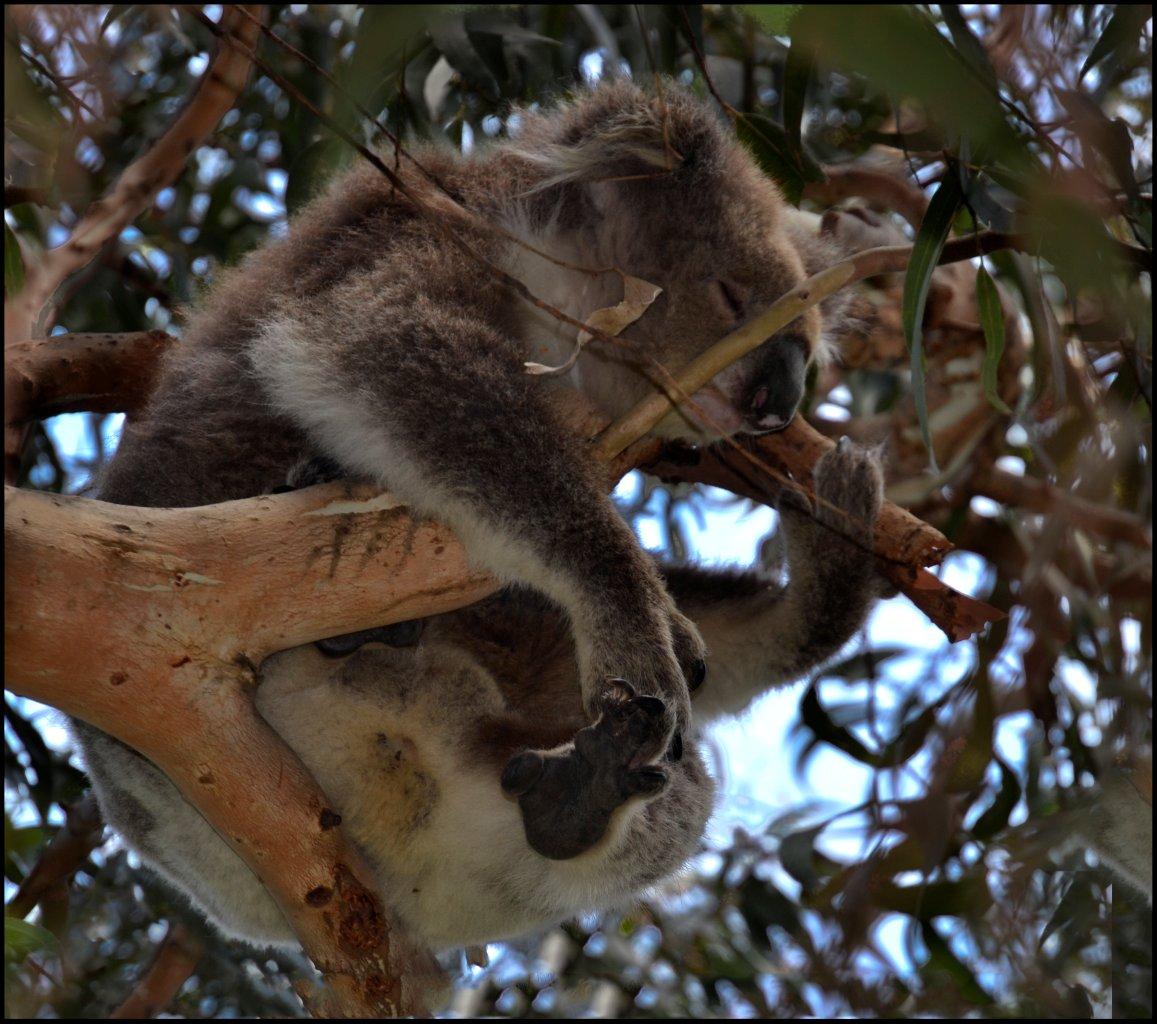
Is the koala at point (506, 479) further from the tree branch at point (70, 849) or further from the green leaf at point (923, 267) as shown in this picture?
the tree branch at point (70, 849)

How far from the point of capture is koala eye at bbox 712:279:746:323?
98.9 inches

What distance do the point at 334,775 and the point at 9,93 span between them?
122 centimetres

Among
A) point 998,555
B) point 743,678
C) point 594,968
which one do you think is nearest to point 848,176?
point 998,555

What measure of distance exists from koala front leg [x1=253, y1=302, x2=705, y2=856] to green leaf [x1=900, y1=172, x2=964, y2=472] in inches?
21.0

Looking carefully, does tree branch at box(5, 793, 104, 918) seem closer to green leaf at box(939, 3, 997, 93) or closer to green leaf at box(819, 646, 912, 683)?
green leaf at box(819, 646, 912, 683)

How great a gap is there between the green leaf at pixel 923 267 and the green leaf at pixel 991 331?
22cm

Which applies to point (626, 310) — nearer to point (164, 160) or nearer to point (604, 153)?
point (604, 153)

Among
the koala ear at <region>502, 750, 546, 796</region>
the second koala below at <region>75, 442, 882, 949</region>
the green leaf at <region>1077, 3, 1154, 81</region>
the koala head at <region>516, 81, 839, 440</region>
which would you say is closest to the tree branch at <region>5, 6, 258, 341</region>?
the koala head at <region>516, 81, 839, 440</region>

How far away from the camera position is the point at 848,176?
346 centimetres

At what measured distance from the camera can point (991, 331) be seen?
7.13ft

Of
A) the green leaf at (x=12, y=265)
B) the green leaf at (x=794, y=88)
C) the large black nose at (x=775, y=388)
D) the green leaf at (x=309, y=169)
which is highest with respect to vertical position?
the green leaf at (x=309, y=169)

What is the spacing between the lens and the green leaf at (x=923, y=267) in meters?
1.89

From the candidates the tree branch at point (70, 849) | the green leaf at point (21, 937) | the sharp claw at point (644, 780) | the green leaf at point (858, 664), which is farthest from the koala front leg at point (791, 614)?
the tree branch at point (70, 849)

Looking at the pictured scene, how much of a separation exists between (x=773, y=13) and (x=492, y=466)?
78 centimetres
